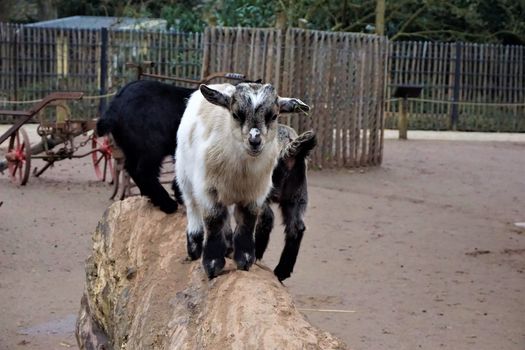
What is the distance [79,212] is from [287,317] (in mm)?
8683

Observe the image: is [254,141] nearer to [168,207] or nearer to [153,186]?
[168,207]

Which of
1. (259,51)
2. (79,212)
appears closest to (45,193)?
(79,212)

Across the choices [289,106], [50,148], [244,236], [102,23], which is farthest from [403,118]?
[244,236]

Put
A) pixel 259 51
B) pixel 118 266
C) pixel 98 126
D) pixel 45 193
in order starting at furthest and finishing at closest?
pixel 259 51 < pixel 45 193 < pixel 98 126 < pixel 118 266

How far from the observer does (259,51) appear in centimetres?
1584

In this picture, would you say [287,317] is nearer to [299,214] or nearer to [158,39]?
[299,214]

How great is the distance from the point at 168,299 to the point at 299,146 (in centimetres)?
160

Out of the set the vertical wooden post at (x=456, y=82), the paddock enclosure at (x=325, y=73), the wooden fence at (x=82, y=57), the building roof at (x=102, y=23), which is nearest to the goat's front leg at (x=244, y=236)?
the paddock enclosure at (x=325, y=73)

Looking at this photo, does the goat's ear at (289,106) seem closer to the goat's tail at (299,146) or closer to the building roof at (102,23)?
Answer: the goat's tail at (299,146)

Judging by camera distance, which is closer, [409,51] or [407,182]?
[407,182]

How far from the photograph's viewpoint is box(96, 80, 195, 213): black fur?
750 centimetres

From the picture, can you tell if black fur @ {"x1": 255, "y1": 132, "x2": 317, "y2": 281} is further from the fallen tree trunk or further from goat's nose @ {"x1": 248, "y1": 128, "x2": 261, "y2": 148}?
goat's nose @ {"x1": 248, "y1": 128, "x2": 261, "y2": 148}

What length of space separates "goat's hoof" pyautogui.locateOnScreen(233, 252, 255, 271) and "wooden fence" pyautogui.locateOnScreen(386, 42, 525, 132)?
64.8 feet

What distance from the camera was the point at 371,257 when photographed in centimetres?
1077
